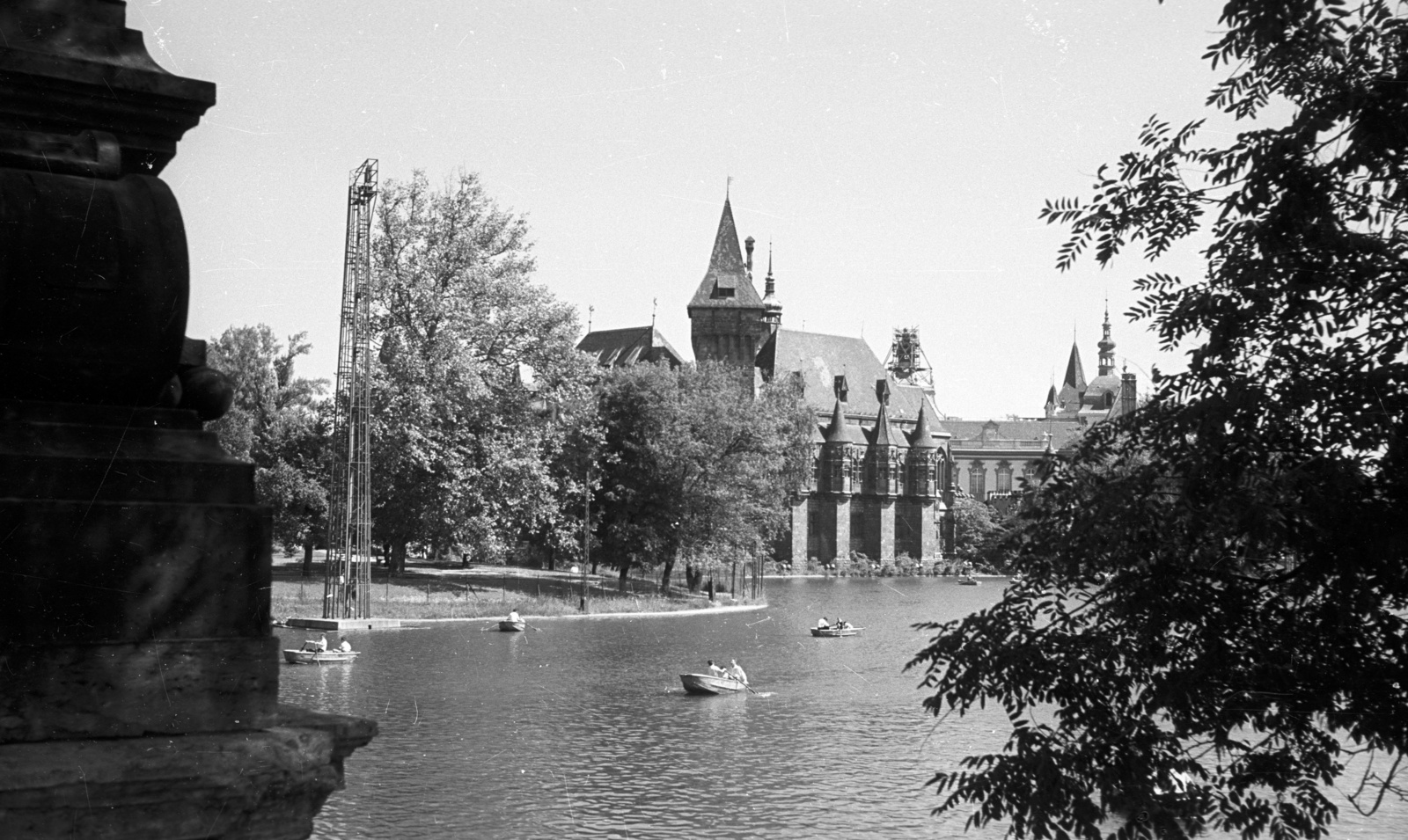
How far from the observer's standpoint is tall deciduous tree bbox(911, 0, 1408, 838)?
33.3 ft

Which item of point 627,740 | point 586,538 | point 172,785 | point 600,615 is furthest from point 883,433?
point 172,785

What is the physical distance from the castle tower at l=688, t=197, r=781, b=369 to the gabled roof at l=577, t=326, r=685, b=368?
3.06 meters

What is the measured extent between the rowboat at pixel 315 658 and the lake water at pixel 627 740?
34.3 inches

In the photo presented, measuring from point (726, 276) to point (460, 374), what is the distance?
69.5m

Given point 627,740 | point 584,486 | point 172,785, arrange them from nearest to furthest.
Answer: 1. point 172,785
2. point 627,740
3. point 584,486

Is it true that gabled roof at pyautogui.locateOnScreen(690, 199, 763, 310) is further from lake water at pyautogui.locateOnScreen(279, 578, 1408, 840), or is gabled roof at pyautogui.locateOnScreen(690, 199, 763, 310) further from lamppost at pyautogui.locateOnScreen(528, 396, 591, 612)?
lake water at pyautogui.locateOnScreen(279, 578, 1408, 840)

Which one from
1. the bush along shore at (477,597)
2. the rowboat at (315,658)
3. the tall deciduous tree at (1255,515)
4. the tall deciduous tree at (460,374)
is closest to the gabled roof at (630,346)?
the bush along shore at (477,597)

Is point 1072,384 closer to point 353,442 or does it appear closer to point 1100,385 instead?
point 1100,385

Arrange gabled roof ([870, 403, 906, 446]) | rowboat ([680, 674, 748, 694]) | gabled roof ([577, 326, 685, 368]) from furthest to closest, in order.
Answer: gabled roof ([870, 403, 906, 446]), gabled roof ([577, 326, 685, 368]), rowboat ([680, 674, 748, 694])

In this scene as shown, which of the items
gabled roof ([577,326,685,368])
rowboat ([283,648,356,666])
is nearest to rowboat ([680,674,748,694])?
rowboat ([283,648,356,666])

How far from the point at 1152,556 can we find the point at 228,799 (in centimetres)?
907

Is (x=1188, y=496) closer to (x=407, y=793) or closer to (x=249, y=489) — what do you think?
(x=249, y=489)

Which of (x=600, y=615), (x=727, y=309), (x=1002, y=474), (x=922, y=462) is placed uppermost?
(x=727, y=309)

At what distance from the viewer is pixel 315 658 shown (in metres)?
37.1
